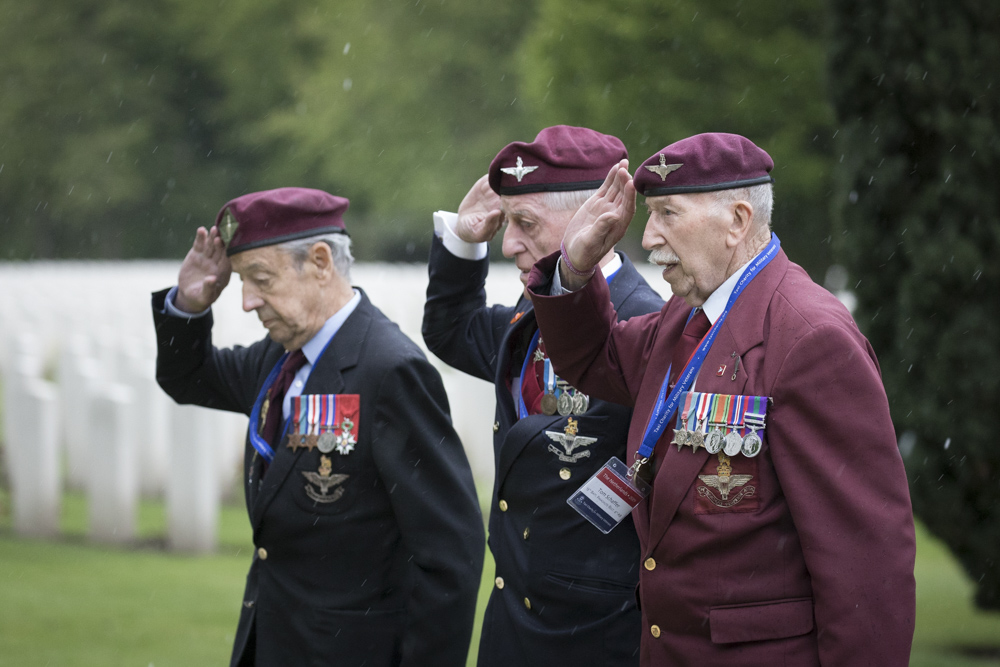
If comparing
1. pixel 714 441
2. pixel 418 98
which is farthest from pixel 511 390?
pixel 418 98

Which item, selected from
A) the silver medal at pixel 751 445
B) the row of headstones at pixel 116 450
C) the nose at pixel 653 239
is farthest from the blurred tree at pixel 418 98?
the silver medal at pixel 751 445

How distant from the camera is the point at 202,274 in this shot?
3.80 metres

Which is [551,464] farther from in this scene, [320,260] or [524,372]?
[320,260]

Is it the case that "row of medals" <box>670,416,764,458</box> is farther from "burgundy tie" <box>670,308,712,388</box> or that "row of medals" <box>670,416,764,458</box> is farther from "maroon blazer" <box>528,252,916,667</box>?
"burgundy tie" <box>670,308,712,388</box>

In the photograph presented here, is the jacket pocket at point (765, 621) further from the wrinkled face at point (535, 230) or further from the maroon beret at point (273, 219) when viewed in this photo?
the maroon beret at point (273, 219)

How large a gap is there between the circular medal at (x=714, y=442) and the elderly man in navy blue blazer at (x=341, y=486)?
98cm

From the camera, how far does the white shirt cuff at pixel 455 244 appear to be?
3.73m

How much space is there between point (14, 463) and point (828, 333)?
659 cm

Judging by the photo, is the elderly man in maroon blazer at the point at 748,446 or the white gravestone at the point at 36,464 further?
the white gravestone at the point at 36,464

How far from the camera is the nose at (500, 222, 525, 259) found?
3.17m

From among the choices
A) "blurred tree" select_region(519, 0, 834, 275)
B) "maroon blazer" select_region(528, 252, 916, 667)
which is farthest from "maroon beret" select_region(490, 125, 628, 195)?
"blurred tree" select_region(519, 0, 834, 275)

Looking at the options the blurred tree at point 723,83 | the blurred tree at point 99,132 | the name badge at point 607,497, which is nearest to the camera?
the name badge at point 607,497

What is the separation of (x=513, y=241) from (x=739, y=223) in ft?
2.71

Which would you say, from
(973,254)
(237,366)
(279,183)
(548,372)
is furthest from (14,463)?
(279,183)
